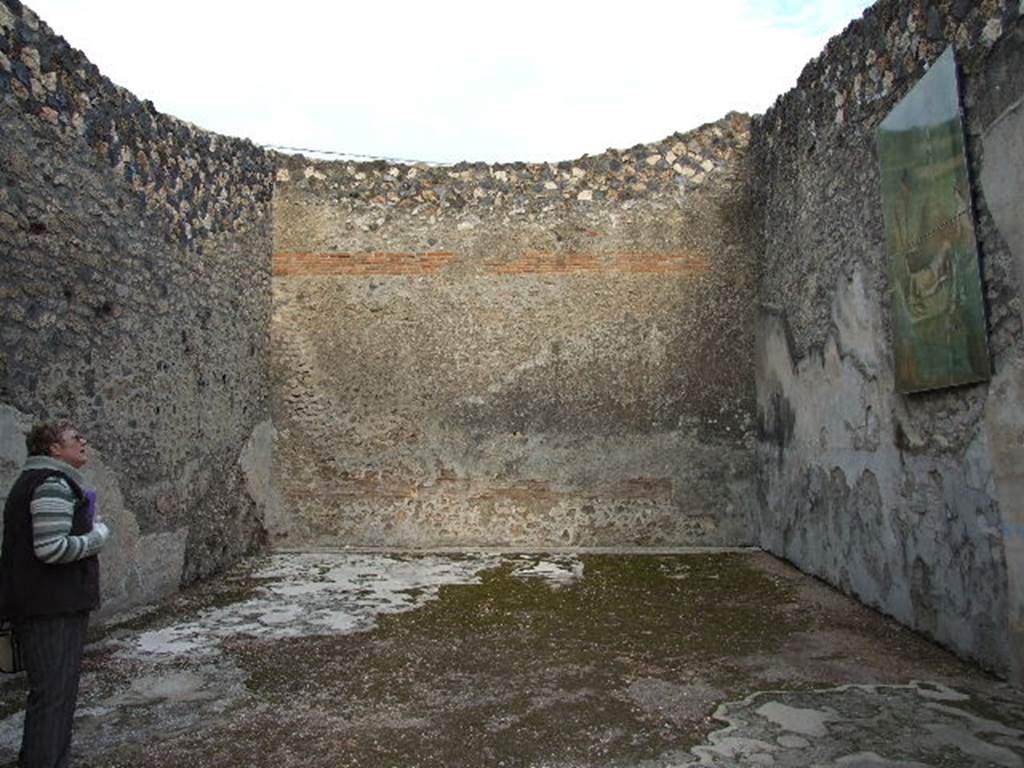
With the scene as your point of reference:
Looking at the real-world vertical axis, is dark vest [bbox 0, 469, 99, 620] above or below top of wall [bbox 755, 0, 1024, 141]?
below

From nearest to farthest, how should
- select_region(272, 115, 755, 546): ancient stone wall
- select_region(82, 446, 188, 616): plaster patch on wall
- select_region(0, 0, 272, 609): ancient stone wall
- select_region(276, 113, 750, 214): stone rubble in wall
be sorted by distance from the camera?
select_region(0, 0, 272, 609): ancient stone wall < select_region(82, 446, 188, 616): plaster patch on wall < select_region(272, 115, 755, 546): ancient stone wall < select_region(276, 113, 750, 214): stone rubble in wall

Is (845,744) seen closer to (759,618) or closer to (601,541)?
(759,618)

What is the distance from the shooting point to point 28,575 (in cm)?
224

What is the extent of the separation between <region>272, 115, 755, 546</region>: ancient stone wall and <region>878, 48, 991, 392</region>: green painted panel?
2690 mm

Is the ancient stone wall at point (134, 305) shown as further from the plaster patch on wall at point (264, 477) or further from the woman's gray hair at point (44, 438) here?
the woman's gray hair at point (44, 438)

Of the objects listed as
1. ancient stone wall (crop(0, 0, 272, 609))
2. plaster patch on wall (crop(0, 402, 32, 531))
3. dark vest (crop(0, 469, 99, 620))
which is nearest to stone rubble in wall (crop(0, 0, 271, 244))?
ancient stone wall (crop(0, 0, 272, 609))

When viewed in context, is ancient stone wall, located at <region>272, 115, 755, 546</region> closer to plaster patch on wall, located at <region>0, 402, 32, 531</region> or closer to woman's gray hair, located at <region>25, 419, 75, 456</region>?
Result: plaster patch on wall, located at <region>0, 402, 32, 531</region>

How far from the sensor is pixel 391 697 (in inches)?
121

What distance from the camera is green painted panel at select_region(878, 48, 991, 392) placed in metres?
3.32

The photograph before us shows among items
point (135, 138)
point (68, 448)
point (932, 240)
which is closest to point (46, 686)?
point (68, 448)

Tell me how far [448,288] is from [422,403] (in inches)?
38.4

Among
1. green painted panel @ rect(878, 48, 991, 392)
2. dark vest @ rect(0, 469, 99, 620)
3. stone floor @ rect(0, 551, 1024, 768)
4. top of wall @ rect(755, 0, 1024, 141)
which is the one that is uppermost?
top of wall @ rect(755, 0, 1024, 141)

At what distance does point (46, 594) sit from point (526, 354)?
4822mm

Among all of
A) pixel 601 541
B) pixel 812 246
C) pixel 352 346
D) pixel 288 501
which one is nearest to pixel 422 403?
pixel 352 346
